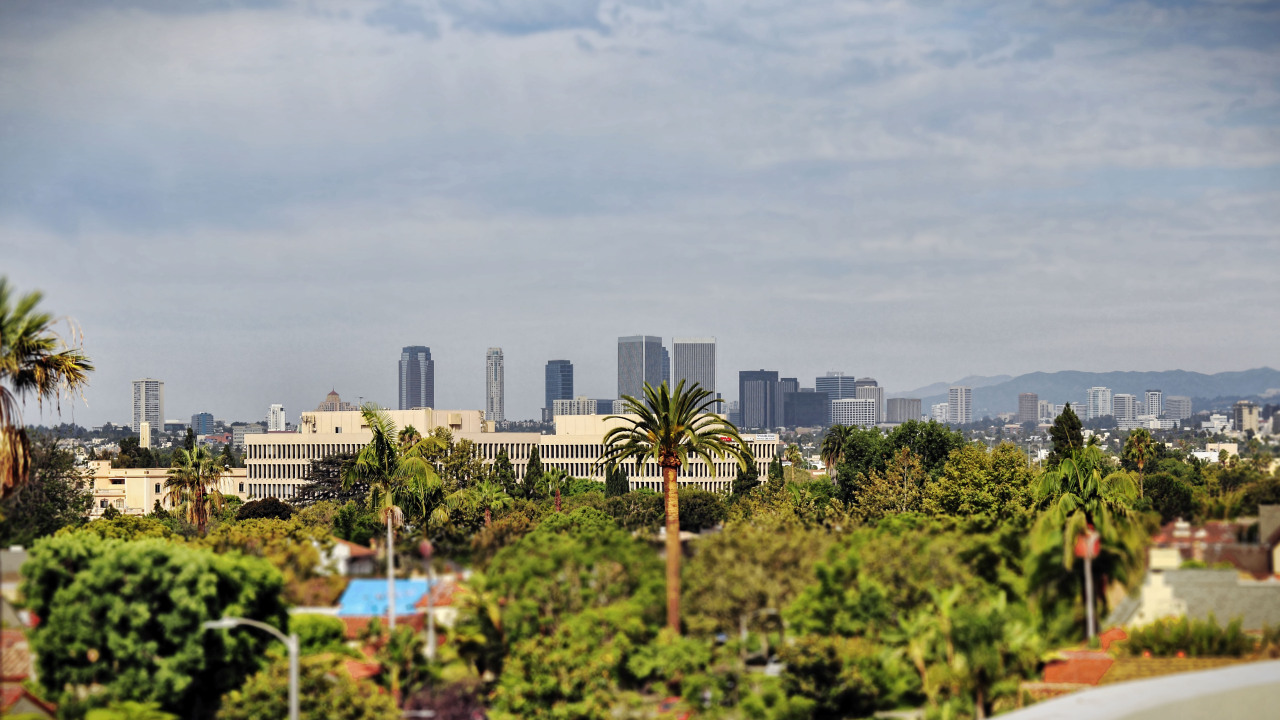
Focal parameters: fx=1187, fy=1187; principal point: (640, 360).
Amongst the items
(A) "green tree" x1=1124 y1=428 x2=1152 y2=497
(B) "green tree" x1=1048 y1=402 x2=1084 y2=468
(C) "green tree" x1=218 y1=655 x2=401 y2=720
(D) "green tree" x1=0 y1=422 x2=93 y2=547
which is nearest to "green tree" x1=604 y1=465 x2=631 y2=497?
(B) "green tree" x1=1048 y1=402 x2=1084 y2=468

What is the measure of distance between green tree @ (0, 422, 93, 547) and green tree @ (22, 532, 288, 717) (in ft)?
11.5

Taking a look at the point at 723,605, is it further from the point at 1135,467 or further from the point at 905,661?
the point at 1135,467

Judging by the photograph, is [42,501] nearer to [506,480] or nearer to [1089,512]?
[1089,512]

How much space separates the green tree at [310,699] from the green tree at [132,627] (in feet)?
5.14

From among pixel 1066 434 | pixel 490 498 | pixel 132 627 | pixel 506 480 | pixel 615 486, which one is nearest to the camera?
pixel 132 627

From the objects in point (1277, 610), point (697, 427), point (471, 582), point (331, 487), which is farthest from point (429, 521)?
point (331, 487)

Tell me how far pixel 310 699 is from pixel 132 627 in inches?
212

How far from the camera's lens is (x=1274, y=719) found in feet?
58.6

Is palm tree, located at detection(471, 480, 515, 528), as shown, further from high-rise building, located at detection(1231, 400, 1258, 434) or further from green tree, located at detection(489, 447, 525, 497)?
high-rise building, located at detection(1231, 400, 1258, 434)

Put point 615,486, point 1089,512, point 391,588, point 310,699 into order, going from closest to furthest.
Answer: point 310,699 < point 391,588 < point 1089,512 < point 615,486

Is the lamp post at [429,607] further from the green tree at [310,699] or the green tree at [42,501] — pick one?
the green tree at [42,501]

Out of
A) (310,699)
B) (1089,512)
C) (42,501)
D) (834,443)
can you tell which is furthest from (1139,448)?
(310,699)

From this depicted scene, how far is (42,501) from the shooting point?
2662 inches

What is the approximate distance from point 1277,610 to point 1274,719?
18.4 meters
